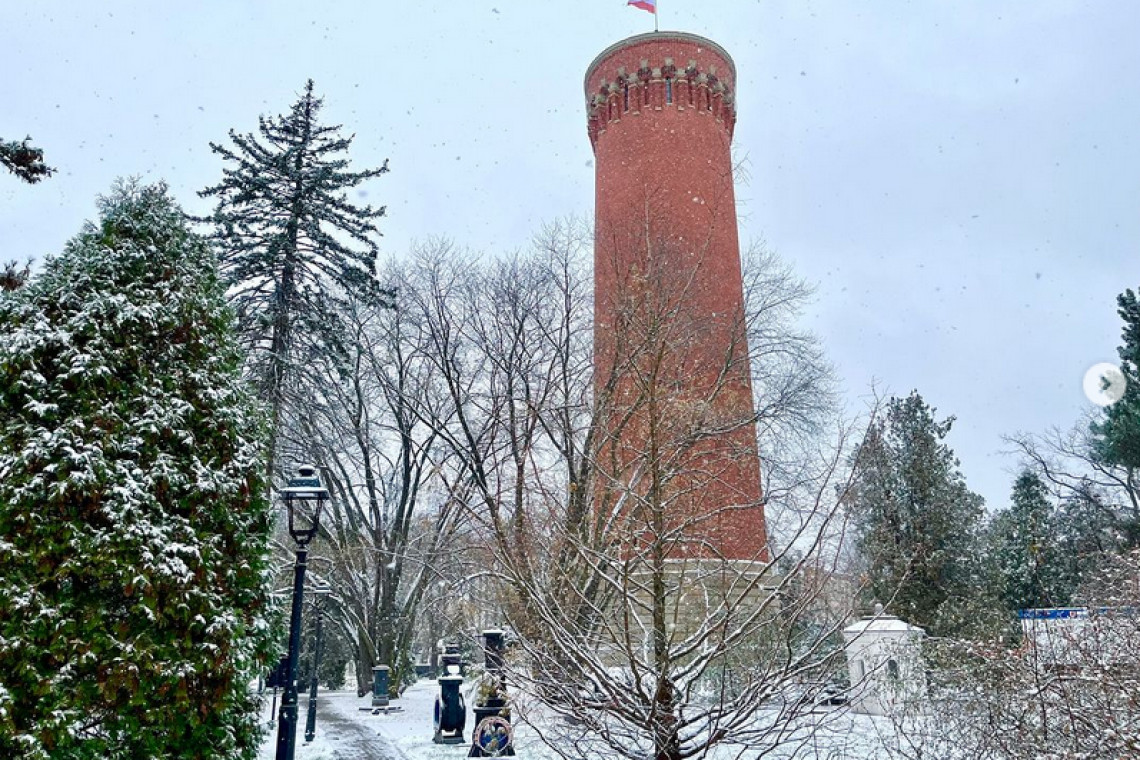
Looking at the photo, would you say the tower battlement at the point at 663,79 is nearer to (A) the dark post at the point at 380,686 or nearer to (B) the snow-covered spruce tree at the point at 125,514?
(A) the dark post at the point at 380,686

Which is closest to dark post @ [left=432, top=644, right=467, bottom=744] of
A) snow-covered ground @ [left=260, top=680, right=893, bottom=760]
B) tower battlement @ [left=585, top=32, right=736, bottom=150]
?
snow-covered ground @ [left=260, top=680, right=893, bottom=760]

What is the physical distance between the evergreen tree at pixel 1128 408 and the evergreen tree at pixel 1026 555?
268 cm

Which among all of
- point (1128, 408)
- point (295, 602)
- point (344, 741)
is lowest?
point (344, 741)

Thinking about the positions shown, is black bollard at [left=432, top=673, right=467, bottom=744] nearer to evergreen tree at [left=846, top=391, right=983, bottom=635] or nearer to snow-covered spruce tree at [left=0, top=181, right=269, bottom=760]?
snow-covered spruce tree at [left=0, top=181, right=269, bottom=760]

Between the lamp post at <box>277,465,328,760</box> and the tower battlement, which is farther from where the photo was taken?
the tower battlement

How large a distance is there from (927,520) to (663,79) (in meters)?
13.6

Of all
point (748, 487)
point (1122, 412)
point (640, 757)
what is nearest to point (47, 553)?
point (640, 757)

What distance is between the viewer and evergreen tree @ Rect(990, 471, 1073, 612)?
2128cm

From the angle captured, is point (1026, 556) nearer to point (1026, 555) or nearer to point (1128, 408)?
point (1026, 555)

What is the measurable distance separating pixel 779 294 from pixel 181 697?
13.4 meters

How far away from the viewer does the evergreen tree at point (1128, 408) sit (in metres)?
18.4

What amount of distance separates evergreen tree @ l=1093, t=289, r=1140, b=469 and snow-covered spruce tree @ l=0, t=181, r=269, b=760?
18557 millimetres

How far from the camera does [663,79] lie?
22125 mm

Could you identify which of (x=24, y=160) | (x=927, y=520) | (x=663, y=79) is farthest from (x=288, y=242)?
(x=927, y=520)
